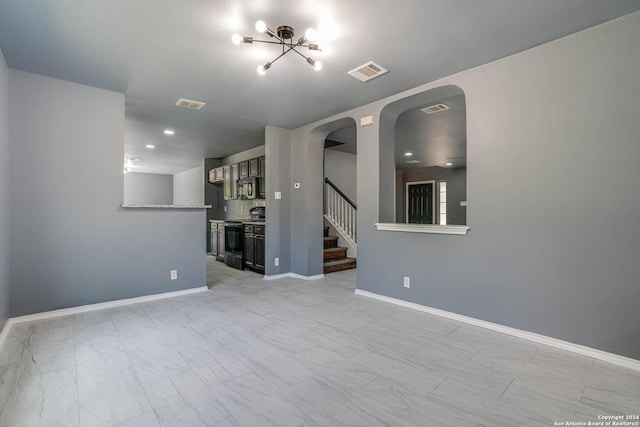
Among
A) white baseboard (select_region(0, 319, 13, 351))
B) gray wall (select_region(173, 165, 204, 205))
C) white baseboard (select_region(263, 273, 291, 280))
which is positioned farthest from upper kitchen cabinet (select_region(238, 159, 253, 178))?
white baseboard (select_region(0, 319, 13, 351))

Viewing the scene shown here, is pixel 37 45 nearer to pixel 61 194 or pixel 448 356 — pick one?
pixel 61 194

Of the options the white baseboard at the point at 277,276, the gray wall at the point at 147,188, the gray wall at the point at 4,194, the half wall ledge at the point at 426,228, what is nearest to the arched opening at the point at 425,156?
the half wall ledge at the point at 426,228

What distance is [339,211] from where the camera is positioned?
6.68 meters

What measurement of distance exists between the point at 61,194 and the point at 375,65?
3677mm


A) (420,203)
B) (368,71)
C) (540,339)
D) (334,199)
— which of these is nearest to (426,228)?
(540,339)

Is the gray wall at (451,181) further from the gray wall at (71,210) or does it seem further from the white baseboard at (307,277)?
the gray wall at (71,210)

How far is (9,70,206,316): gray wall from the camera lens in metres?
3.10

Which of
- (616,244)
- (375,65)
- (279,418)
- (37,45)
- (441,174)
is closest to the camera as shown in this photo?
(279,418)

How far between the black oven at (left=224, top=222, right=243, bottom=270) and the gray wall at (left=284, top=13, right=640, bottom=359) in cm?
386

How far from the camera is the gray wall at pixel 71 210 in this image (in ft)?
10.2

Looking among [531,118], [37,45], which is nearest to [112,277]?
[37,45]

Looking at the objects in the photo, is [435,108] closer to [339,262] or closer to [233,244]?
[339,262]

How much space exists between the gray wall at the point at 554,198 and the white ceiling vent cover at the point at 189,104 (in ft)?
9.50

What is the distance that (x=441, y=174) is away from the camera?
33.6ft
